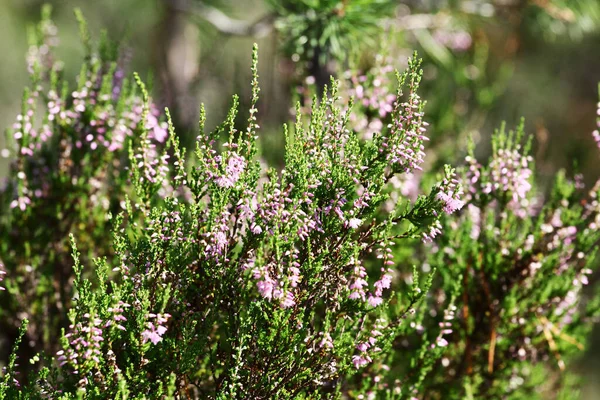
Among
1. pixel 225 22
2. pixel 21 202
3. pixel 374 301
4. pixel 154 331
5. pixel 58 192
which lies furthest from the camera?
pixel 225 22

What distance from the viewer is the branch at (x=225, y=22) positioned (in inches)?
165

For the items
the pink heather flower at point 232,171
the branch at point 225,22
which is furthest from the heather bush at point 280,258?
the branch at point 225,22

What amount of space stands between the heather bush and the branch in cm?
79

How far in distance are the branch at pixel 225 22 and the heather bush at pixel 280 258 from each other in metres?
0.79

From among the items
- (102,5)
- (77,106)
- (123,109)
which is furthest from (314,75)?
(102,5)

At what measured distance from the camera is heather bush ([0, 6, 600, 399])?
81.7 inches

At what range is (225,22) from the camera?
15.8 feet

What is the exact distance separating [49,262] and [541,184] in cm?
360

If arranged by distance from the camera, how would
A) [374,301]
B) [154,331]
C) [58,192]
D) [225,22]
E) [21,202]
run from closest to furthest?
[154,331] → [374,301] → [21,202] → [58,192] → [225,22]

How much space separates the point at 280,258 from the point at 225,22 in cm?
333

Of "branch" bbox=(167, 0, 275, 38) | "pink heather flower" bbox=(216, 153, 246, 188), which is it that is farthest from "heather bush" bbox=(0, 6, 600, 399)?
"branch" bbox=(167, 0, 275, 38)

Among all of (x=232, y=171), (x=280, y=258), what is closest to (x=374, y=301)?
(x=280, y=258)

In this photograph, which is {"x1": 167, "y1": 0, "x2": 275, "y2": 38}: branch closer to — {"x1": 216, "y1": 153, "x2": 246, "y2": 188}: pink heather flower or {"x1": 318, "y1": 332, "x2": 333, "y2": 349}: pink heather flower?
{"x1": 216, "y1": 153, "x2": 246, "y2": 188}: pink heather flower

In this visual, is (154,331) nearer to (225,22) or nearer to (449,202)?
(449,202)
